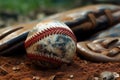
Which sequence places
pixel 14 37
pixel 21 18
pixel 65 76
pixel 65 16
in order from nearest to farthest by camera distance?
1. pixel 65 76
2. pixel 14 37
3. pixel 65 16
4. pixel 21 18

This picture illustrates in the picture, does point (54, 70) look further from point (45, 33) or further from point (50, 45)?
point (45, 33)

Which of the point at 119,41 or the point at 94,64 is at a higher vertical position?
the point at 119,41

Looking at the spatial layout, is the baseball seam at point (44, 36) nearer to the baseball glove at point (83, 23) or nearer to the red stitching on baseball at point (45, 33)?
the red stitching on baseball at point (45, 33)

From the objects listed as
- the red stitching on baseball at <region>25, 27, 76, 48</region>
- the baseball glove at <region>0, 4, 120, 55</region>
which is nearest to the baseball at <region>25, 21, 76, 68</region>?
the red stitching on baseball at <region>25, 27, 76, 48</region>

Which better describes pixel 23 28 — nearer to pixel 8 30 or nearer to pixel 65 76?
pixel 8 30

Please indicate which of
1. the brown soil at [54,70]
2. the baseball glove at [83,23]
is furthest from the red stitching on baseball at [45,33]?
the baseball glove at [83,23]

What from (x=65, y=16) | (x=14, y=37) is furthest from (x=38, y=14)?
(x=14, y=37)
